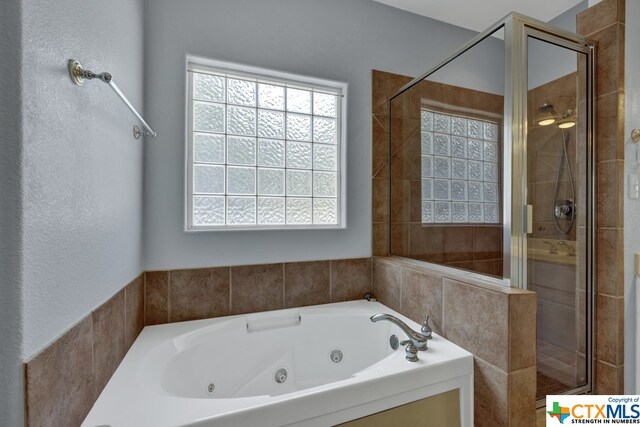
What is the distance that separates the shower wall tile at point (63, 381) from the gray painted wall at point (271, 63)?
75cm

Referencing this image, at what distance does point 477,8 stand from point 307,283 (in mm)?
2350

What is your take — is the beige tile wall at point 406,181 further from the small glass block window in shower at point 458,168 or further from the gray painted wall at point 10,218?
the gray painted wall at point 10,218

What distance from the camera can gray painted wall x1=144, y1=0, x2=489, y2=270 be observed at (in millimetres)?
1584

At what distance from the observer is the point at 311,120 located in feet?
6.49

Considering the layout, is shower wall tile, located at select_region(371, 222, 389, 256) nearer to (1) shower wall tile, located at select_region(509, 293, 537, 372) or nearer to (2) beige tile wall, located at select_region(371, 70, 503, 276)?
(2) beige tile wall, located at select_region(371, 70, 503, 276)

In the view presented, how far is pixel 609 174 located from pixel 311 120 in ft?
5.50

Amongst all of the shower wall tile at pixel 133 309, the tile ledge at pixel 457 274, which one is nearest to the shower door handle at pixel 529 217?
the tile ledge at pixel 457 274

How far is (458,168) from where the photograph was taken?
180 cm

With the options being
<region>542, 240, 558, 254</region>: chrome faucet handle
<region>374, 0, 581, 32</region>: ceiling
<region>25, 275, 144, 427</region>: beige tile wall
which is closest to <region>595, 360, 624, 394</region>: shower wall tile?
<region>542, 240, 558, 254</region>: chrome faucet handle

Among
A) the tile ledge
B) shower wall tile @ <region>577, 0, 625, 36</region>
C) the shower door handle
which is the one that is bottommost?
the tile ledge

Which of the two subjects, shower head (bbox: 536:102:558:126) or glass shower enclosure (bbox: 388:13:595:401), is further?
shower head (bbox: 536:102:558:126)

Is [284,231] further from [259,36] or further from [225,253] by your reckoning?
Result: [259,36]

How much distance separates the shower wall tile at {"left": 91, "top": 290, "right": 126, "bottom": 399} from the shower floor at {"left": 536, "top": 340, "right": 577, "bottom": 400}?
1.69 metres

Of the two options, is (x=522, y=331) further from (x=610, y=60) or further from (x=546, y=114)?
(x=610, y=60)
